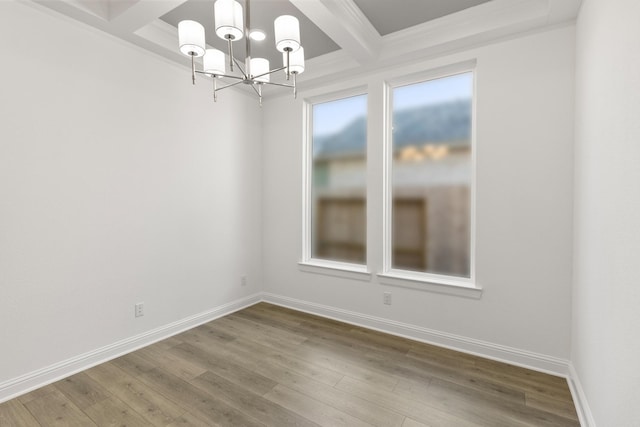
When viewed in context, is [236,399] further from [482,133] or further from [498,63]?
[498,63]

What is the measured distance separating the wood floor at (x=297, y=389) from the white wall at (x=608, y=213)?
0.49 m

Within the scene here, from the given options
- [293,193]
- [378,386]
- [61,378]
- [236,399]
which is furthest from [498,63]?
[61,378]

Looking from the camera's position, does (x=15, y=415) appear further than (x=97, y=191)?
No

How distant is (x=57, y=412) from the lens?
6.34 feet

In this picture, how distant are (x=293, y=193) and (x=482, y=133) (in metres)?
2.22

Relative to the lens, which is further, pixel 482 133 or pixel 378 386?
pixel 482 133

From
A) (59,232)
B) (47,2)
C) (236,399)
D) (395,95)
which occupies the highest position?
(47,2)

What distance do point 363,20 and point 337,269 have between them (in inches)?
99.5

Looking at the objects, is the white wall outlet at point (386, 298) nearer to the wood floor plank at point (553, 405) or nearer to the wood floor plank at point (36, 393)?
the wood floor plank at point (553, 405)

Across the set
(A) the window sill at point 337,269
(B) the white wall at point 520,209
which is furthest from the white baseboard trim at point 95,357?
(B) the white wall at point 520,209

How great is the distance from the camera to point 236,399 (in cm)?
208

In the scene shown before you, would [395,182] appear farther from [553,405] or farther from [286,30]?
[553,405]

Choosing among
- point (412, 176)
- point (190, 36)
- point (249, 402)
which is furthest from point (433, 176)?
point (249, 402)

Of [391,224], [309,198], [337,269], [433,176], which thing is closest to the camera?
[433,176]
